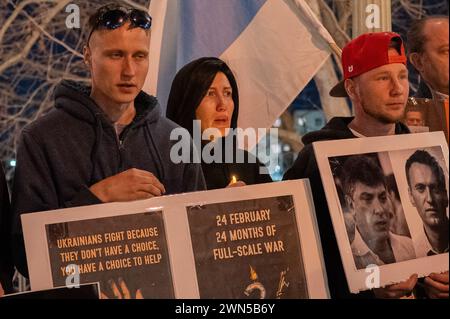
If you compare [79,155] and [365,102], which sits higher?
[365,102]

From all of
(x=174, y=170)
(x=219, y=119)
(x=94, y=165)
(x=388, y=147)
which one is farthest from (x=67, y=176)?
(x=388, y=147)

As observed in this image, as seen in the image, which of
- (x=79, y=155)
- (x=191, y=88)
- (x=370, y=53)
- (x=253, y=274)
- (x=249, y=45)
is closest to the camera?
(x=253, y=274)

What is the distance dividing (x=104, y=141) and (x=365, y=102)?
3.83 feet

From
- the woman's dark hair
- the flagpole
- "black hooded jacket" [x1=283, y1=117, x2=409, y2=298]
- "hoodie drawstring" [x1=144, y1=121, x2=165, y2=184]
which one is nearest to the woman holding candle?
the woman's dark hair

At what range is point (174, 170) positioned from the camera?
11.8 feet

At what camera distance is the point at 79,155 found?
3414 mm

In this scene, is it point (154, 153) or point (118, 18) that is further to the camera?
point (154, 153)

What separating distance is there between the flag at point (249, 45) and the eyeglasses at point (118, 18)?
113 cm

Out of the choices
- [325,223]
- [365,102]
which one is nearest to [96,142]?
[325,223]

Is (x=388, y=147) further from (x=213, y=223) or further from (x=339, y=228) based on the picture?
(x=213, y=223)

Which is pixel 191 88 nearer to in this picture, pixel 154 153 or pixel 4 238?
pixel 154 153

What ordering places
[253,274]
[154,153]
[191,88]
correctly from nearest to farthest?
[253,274]
[154,153]
[191,88]

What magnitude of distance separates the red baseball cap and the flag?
89cm

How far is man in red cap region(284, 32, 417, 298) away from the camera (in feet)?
11.5
